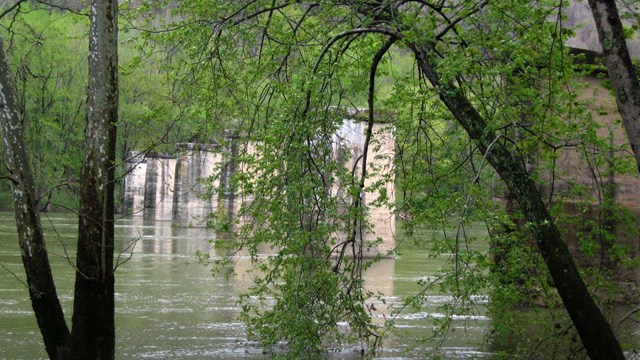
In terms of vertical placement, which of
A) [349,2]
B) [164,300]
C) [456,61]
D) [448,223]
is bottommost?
[164,300]

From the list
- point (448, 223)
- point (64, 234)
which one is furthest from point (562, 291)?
point (64, 234)

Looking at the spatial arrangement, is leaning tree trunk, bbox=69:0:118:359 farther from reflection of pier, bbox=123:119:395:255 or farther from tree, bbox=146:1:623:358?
tree, bbox=146:1:623:358

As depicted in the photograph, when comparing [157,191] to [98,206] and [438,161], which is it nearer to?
[438,161]

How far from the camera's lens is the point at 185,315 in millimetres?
14984

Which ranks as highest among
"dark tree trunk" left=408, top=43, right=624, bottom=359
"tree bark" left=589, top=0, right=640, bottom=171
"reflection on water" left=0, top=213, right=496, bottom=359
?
"tree bark" left=589, top=0, right=640, bottom=171

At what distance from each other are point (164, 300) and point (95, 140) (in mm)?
8130

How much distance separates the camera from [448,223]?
336 inches

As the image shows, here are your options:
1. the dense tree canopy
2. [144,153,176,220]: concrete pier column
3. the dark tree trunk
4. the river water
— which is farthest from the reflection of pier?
the river water

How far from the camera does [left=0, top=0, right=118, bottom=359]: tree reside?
29.2 ft

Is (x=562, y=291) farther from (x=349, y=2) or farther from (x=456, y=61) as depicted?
(x=349, y=2)

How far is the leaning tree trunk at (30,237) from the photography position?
9.02 meters

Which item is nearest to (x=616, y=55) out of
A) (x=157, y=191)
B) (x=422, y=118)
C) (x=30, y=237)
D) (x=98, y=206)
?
(x=422, y=118)

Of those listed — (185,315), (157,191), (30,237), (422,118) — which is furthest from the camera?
(157,191)

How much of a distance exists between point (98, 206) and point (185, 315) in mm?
6309
